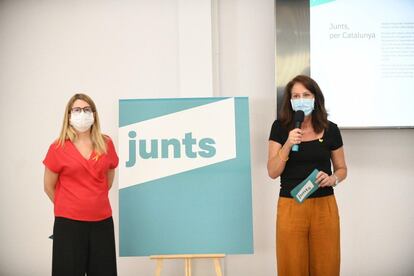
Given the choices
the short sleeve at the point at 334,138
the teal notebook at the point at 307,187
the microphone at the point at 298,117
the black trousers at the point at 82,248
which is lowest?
the black trousers at the point at 82,248

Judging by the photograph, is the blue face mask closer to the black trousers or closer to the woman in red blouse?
the woman in red blouse

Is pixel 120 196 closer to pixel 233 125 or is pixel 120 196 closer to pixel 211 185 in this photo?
pixel 211 185

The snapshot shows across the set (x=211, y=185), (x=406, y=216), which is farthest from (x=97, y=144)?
(x=406, y=216)

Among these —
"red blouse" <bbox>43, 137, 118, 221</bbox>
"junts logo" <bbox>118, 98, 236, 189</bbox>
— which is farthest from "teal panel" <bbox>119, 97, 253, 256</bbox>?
"red blouse" <bbox>43, 137, 118, 221</bbox>

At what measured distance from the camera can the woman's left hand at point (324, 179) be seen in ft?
7.12

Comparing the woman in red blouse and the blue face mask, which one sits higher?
the blue face mask

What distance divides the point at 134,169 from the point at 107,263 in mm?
738

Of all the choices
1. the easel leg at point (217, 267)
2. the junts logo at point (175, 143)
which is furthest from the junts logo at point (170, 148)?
the easel leg at point (217, 267)

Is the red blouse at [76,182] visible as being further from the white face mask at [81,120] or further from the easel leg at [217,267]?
the easel leg at [217,267]

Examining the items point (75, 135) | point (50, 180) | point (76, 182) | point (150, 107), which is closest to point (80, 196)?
point (76, 182)

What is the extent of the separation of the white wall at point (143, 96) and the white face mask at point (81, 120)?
1.01 meters

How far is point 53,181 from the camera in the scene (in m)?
2.37

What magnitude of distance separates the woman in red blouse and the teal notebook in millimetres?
1144

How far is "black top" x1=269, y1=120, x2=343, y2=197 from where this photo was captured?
2262 millimetres
